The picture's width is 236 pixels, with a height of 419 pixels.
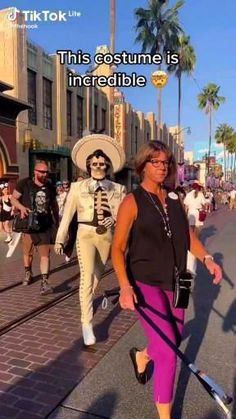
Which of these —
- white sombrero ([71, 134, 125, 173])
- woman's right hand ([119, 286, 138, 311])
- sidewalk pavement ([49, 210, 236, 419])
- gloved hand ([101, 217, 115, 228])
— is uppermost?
white sombrero ([71, 134, 125, 173])

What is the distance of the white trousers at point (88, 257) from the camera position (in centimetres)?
430

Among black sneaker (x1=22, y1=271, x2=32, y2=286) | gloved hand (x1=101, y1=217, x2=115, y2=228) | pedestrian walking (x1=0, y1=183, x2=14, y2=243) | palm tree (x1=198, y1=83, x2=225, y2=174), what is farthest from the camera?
palm tree (x1=198, y1=83, x2=225, y2=174)

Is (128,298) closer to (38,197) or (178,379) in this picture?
(178,379)

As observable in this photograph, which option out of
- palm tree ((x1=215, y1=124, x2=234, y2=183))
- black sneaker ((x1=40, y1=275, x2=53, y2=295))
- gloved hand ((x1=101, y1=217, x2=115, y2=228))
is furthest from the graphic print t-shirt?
palm tree ((x1=215, y1=124, x2=234, y2=183))

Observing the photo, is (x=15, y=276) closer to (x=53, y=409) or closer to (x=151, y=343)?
(x=53, y=409)

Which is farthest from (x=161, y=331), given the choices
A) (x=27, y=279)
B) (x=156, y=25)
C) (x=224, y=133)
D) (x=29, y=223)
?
(x=224, y=133)

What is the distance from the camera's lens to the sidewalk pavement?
3.11 meters

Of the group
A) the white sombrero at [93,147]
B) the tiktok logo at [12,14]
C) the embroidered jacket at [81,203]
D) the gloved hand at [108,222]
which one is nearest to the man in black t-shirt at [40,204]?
the white sombrero at [93,147]

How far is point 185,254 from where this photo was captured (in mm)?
2912

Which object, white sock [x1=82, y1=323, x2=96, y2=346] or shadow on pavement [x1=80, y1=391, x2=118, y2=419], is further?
white sock [x1=82, y1=323, x2=96, y2=346]

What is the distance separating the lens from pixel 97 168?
450cm

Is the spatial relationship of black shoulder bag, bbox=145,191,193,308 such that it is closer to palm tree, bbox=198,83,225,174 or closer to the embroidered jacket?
the embroidered jacket

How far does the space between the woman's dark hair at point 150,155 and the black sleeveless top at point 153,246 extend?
0.60ft

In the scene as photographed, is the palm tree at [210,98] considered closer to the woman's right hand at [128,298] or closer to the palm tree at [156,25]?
the palm tree at [156,25]
